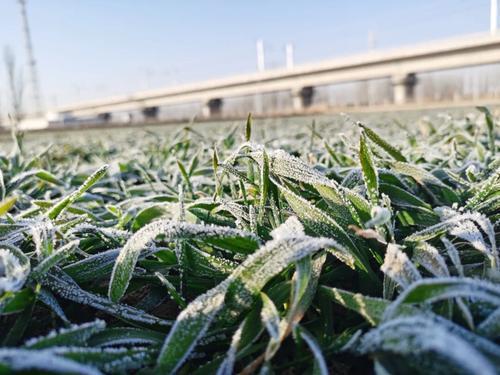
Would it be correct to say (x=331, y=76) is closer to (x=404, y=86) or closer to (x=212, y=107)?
(x=404, y=86)

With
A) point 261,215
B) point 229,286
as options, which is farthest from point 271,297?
point 261,215

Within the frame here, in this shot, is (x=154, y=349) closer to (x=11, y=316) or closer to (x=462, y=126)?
(x=11, y=316)

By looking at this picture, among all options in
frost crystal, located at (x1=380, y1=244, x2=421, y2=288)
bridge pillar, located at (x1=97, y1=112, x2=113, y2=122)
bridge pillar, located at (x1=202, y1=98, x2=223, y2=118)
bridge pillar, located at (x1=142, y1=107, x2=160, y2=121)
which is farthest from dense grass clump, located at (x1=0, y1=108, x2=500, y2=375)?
bridge pillar, located at (x1=97, y1=112, x2=113, y2=122)

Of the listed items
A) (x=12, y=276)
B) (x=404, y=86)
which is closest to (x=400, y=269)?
(x=12, y=276)

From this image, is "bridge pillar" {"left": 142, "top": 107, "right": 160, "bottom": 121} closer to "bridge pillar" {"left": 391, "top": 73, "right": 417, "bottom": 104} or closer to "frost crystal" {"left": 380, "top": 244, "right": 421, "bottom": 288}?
"bridge pillar" {"left": 391, "top": 73, "right": 417, "bottom": 104}

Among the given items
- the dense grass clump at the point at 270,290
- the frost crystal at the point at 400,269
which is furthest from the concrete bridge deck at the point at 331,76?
the frost crystal at the point at 400,269

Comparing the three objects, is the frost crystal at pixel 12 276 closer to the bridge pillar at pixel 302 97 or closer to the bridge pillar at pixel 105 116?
the bridge pillar at pixel 302 97
